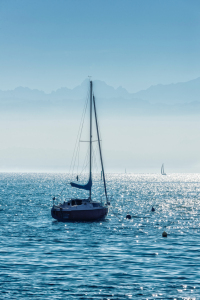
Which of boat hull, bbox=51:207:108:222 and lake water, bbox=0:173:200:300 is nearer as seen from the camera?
lake water, bbox=0:173:200:300

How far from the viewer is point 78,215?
2354 inches

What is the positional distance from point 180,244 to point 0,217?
35.2 metres

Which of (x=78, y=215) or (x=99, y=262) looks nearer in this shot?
(x=99, y=262)

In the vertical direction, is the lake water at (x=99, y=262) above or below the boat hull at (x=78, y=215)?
below

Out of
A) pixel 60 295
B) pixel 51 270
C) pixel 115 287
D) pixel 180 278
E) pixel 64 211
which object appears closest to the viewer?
pixel 60 295

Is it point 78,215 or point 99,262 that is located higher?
point 78,215

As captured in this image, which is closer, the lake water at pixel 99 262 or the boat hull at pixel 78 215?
the lake water at pixel 99 262

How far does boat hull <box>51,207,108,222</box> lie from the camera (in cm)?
5978

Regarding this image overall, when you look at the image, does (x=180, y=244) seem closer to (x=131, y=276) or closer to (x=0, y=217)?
(x=131, y=276)

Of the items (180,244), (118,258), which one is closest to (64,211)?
(180,244)

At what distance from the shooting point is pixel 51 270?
31.0 metres

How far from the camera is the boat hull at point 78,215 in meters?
59.8

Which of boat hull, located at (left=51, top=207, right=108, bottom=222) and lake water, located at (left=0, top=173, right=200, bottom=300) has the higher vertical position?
boat hull, located at (left=51, top=207, right=108, bottom=222)

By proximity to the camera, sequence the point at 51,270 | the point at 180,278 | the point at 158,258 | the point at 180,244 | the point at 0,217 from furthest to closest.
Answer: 1. the point at 0,217
2. the point at 180,244
3. the point at 158,258
4. the point at 51,270
5. the point at 180,278
